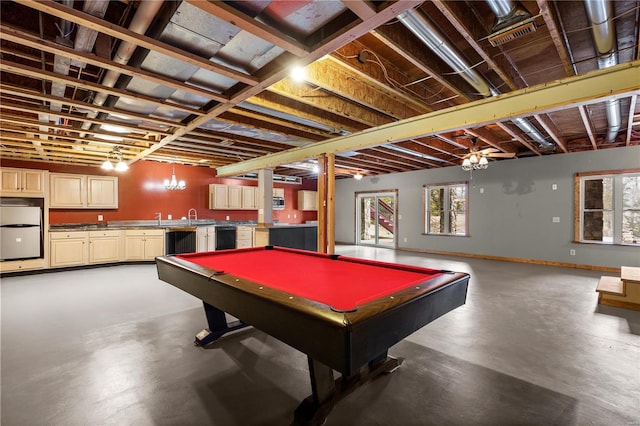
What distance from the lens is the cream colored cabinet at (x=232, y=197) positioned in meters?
8.29

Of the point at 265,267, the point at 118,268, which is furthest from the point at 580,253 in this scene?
the point at 118,268

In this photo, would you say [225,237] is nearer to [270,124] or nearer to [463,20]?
[270,124]

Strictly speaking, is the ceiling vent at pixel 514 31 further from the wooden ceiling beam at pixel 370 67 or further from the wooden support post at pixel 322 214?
the wooden support post at pixel 322 214

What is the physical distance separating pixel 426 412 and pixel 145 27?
3.11m

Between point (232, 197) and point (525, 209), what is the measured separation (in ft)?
26.1

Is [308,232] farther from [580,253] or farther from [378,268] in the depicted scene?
[580,253]

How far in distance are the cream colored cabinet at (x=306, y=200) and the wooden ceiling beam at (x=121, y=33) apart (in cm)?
819

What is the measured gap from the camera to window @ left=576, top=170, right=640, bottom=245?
5973 millimetres

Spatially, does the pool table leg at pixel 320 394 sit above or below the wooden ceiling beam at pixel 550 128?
below

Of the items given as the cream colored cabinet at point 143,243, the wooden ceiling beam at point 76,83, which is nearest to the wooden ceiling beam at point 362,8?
the wooden ceiling beam at point 76,83

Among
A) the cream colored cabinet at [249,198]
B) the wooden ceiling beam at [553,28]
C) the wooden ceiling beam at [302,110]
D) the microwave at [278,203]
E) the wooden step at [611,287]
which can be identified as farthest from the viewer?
the microwave at [278,203]

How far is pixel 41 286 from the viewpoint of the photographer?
15.9 ft

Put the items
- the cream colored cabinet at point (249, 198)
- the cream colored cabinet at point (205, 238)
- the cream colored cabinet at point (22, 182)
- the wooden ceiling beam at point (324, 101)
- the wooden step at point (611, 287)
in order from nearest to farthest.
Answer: the wooden ceiling beam at point (324, 101)
the wooden step at point (611, 287)
the cream colored cabinet at point (22, 182)
the cream colored cabinet at point (205, 238)
the cream colored cabinet at point (249, 198)

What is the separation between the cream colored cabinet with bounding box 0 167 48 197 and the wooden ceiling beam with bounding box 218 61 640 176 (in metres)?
5.93
